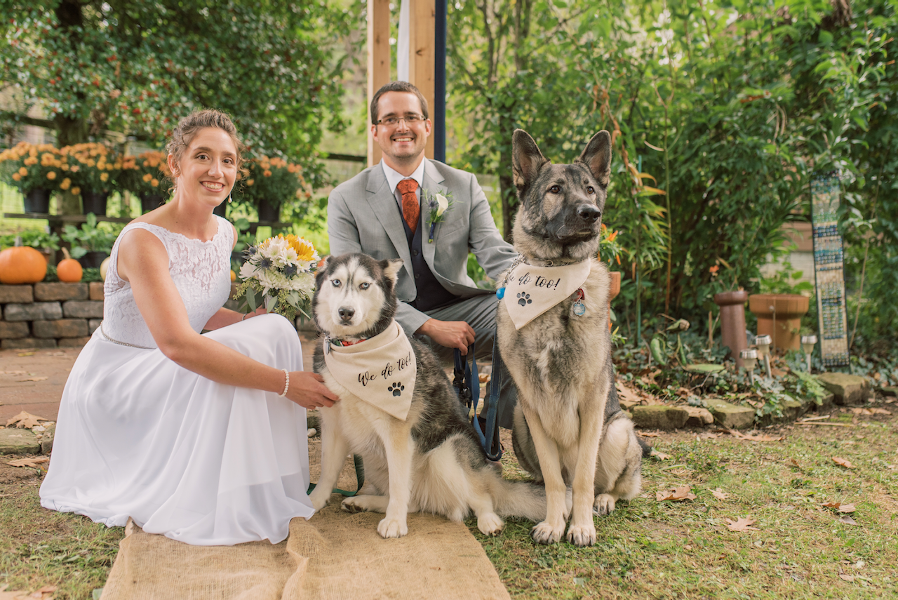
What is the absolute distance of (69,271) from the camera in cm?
578

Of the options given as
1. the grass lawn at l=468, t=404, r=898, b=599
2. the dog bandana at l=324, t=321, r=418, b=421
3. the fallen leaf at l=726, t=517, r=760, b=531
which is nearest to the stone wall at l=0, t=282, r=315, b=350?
the dog bandana at l=324, t=321, r=418, b=421

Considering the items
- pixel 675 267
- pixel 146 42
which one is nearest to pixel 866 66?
pixel 675 267

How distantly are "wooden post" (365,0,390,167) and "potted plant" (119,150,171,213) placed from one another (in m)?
3.31

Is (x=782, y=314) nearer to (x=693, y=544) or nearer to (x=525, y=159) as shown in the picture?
(x=693, y=544)

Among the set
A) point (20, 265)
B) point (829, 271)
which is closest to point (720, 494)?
point (829, 271)

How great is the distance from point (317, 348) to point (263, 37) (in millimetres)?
6803

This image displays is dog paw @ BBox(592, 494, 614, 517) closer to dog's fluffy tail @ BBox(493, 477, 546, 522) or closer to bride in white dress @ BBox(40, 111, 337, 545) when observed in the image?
dog's fluffy tail @ BBox(493, 477, 546, 522)

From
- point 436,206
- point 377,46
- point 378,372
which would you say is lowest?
point 378,372

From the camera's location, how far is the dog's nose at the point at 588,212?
7.20 ft

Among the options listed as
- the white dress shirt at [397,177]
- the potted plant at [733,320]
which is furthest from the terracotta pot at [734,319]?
the white dress shirt at [397,177]

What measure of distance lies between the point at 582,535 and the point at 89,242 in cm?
644

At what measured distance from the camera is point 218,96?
7469 mm

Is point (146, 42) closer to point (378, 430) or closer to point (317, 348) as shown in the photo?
point (317, 348)

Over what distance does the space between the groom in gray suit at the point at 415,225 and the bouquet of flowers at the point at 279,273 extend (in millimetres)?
505
